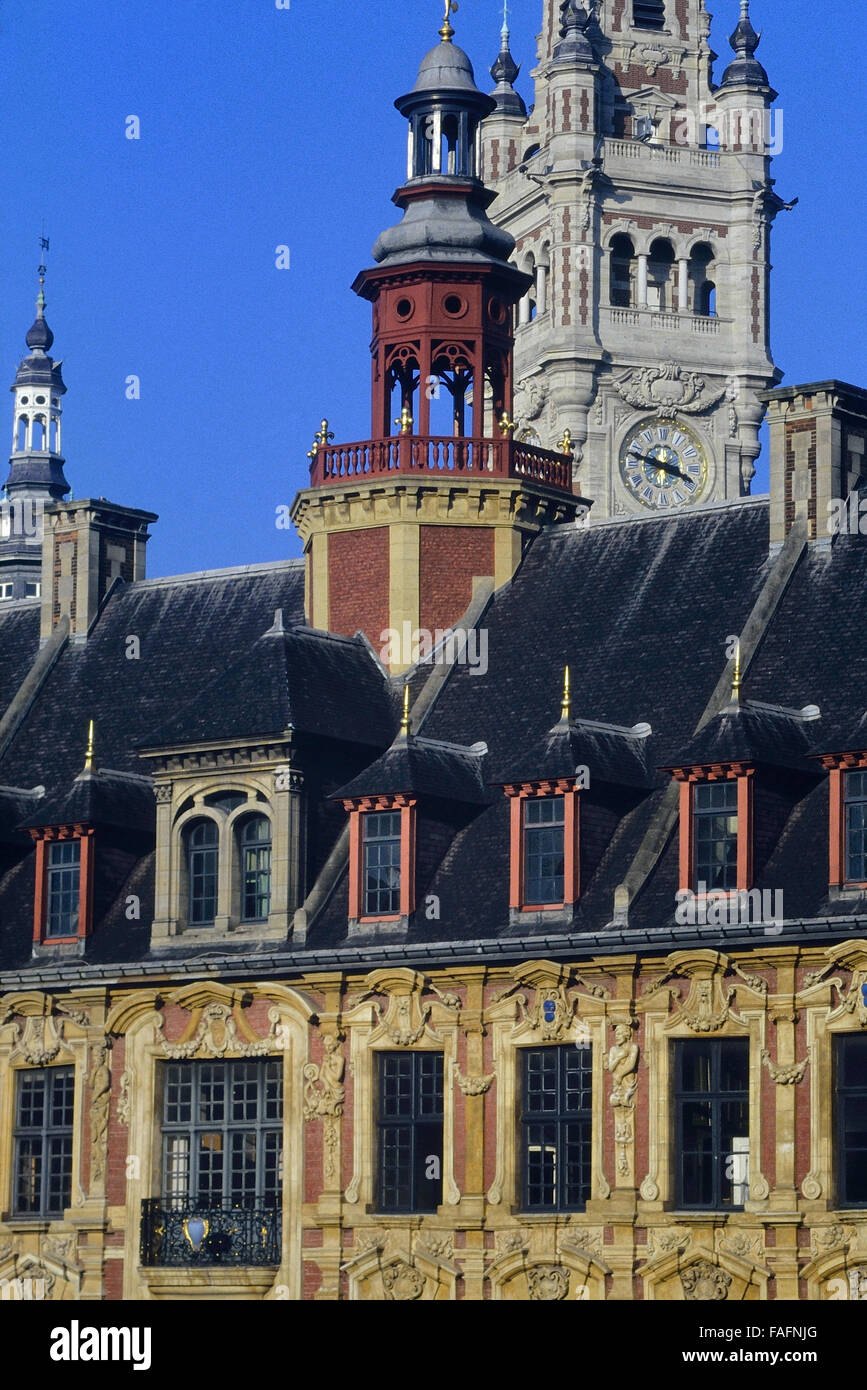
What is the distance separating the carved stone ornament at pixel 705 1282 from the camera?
53781mm

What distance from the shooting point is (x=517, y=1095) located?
5653 centimetres

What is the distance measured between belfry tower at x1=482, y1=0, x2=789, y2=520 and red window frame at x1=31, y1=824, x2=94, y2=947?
205 ft

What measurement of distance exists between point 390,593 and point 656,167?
223 ft

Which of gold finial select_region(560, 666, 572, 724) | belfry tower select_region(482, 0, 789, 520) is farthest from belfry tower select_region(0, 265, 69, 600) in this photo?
gold finial select_region(560, 666, 572, 724)

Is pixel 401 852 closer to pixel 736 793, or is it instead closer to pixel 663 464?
pixel 736 793

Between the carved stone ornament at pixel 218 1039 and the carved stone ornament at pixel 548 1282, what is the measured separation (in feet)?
19.7

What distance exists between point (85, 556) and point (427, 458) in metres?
7.74

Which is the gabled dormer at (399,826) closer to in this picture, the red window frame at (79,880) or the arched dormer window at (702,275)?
the red window frame at (79,880)

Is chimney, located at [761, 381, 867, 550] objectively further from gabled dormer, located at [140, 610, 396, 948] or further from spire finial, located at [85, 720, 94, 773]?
spire finial, located at [85, 720, 94, 773]

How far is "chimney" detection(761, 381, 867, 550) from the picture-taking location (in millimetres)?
60156

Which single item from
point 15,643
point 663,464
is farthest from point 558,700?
point 663,464

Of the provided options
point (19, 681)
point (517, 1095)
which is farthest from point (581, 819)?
point (19, 681)

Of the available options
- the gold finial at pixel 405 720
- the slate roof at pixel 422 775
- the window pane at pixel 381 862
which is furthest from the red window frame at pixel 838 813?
the gold finial at pixel 405 720

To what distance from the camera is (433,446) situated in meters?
65.6
